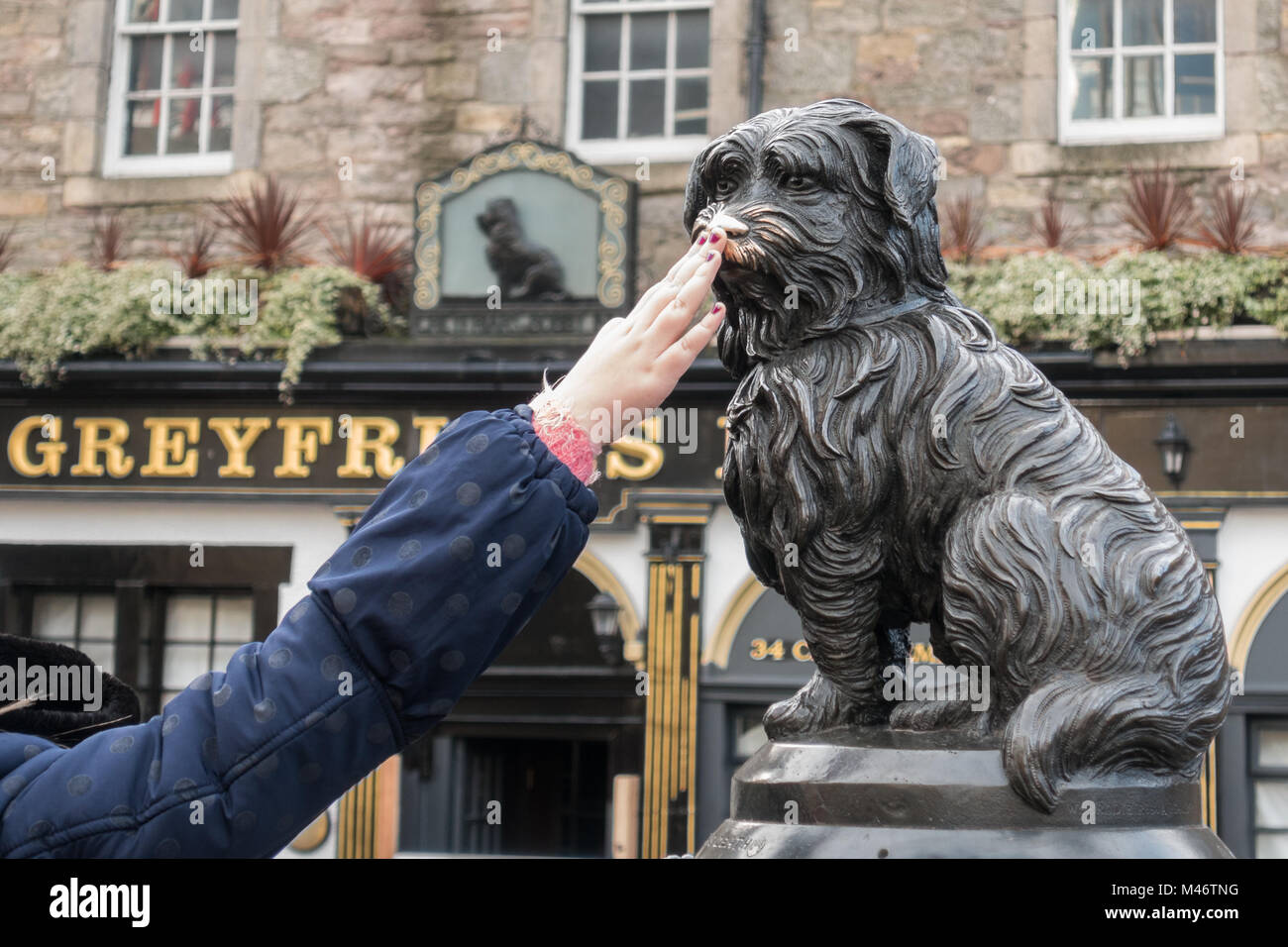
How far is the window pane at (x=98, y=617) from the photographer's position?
35.7 ft

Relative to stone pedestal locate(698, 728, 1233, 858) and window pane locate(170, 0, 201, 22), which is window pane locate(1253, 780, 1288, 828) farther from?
window pane locate(170, 0, 201, 22)

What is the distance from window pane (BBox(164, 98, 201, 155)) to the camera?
452 inches

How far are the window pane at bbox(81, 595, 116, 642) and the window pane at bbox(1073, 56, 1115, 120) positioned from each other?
7.47 meters

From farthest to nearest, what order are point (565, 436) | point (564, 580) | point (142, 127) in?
1. point (142, 127)
2. point (564, 580)
3. point (565, 436)

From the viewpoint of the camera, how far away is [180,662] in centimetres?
1072

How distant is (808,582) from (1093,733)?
56cm

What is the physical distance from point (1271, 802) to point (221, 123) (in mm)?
8590

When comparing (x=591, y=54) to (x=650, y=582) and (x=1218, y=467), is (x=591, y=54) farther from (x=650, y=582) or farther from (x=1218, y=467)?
(x=1218, y=467)

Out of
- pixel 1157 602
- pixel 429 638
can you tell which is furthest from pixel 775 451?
pixel 429 638

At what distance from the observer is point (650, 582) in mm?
10000

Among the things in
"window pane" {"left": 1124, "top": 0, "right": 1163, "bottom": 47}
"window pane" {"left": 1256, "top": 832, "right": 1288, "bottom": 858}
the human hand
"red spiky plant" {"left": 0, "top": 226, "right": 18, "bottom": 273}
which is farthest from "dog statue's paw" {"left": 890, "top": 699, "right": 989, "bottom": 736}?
"red spiky plant" {"left": 0, "top": 226, "right": 18, "bottom": 273}

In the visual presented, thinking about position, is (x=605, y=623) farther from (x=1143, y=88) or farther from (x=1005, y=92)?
(x=1143, y=88)

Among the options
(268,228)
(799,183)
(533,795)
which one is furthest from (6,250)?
(799,183)

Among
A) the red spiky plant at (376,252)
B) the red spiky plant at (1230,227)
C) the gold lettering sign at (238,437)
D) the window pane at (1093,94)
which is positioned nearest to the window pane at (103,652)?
the gold lettering sign at (238,437)
